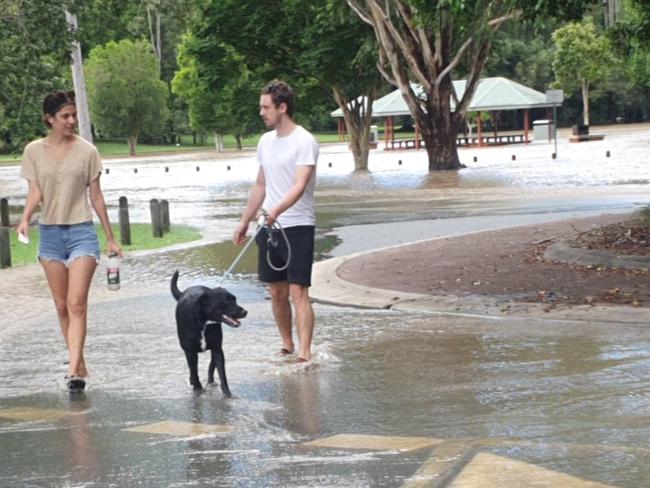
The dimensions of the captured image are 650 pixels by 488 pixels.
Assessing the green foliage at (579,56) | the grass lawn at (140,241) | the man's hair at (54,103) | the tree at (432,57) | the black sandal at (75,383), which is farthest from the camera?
the green foliage at (579,56)

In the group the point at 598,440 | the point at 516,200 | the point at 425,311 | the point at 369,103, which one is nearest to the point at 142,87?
the point at 369,103

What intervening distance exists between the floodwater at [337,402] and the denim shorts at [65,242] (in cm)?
94

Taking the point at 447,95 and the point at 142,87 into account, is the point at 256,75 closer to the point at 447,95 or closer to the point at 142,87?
the point at 447,95

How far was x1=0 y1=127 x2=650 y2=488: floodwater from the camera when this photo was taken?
18.6 feet

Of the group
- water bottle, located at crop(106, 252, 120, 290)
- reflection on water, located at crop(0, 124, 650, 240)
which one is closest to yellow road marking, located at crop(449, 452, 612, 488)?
water bottle, located at crop(106, 252, 120, 290)

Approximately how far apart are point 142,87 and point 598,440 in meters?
83.6

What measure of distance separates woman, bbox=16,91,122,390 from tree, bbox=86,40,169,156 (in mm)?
79373

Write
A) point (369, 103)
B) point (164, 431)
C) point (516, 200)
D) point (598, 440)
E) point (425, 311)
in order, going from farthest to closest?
point (369, 103), point (516, 200), point (425, 311), point (164, 431), point (598, 440)

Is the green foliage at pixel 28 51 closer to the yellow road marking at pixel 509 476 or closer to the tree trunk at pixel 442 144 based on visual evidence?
the tree trunk at pixel 442 144

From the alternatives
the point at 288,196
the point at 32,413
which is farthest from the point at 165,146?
the point at 32,413

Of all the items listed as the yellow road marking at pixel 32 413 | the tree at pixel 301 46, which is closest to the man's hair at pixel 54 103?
the yellow road marking at pixel 32 413

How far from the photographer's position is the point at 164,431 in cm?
677

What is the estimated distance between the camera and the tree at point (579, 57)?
83188mm

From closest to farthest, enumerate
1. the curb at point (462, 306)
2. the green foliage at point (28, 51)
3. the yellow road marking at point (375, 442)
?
1. the yellow road marking at point (375, 442)
2. the curb at point (462, 306)
3. the green foliage at point (28, 51)
